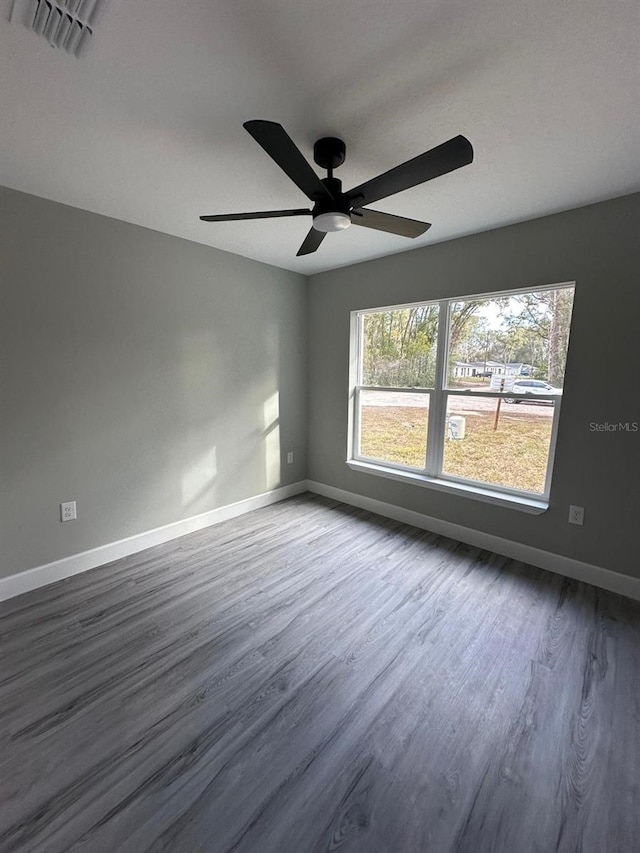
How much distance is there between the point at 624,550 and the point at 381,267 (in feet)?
9.28

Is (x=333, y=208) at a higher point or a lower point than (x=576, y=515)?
higher

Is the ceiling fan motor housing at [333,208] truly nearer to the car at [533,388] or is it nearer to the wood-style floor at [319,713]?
the car at [533,388]

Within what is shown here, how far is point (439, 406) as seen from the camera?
3.09m

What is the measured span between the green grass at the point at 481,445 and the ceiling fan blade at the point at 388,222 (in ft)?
5.08

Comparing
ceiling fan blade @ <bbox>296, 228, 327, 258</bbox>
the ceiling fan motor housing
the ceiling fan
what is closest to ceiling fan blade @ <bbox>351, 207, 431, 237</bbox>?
the ceiling fan

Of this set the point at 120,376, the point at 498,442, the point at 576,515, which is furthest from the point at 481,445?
the point at 120,376

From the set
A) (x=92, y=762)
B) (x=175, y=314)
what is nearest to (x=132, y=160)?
(x=175, y=314)

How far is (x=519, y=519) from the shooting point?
2.66 metres

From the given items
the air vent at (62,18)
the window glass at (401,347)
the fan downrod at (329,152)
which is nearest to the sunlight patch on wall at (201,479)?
the window glass at (401,347)

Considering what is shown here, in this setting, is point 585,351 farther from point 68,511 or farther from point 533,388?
point 68,511

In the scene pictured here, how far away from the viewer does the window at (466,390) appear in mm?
2566

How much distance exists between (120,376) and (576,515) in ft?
11.0

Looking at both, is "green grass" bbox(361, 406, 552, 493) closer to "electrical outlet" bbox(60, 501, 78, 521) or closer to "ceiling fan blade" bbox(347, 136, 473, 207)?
"ceiling fan blade" bbox(347, 136, 473, 207)

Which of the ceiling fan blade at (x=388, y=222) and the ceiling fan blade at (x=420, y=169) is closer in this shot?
the ceiling fan blade at (x=420, y=169)
